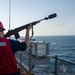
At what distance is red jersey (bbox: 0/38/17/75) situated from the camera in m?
3.63

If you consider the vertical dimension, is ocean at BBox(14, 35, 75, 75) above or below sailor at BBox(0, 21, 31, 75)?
below

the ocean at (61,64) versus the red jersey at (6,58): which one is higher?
the red jersey at (6,58)

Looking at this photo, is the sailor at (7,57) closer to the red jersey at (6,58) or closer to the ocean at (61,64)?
the red jersey at (6,58)

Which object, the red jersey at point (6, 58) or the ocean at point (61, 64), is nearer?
the red jersey at point (6, 58)

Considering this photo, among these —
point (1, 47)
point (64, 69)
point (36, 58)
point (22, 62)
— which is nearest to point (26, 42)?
point (1, 47)

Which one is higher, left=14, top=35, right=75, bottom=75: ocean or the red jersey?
the red jersey

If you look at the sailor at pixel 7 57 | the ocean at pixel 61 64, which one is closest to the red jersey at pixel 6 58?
the sailor at pixel 7 57

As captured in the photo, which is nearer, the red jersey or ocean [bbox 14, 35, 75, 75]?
the red jersey

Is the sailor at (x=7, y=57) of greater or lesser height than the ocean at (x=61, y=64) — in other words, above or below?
above

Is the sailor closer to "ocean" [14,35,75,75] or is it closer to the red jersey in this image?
the red jersey

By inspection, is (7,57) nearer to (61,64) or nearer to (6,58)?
(6,58)

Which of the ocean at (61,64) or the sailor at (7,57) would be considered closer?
the sailor at (7,57)

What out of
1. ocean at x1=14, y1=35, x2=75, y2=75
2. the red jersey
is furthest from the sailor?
ocean at x1=14, y1=35, x2=75, y2=75

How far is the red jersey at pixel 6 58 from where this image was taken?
3.63 meters
